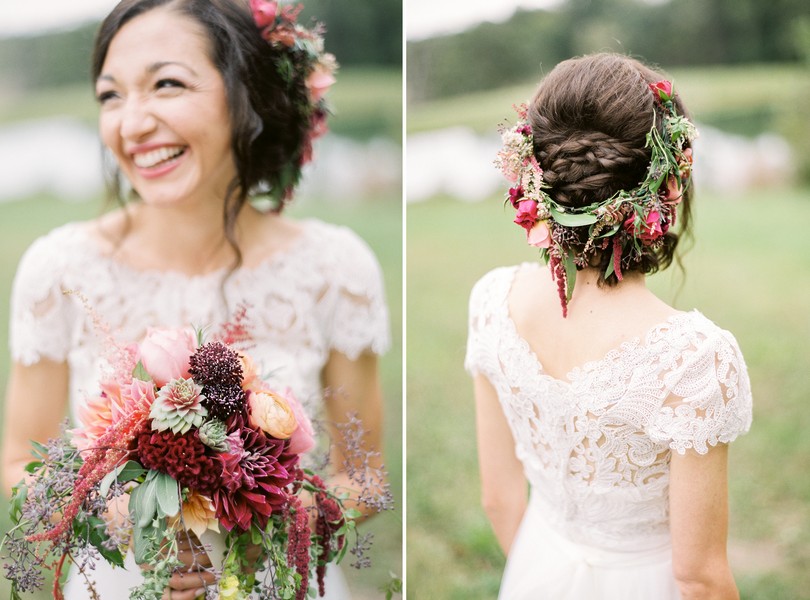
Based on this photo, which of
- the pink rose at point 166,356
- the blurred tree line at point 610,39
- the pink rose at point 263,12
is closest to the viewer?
the pink rose at point 166,356

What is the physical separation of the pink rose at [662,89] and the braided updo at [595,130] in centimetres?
2

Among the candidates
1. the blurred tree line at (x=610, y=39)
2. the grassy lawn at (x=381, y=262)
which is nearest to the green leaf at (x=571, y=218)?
the grassy lawn at (x=381, y=262)

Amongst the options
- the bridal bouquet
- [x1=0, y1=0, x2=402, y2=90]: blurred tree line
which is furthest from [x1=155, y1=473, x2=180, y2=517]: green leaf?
[x1=0, y1=0, x2=402, y2=90]: blurred tree line

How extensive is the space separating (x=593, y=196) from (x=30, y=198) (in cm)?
619

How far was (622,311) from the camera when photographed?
1.82 metres

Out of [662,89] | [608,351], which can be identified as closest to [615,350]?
[608,351]

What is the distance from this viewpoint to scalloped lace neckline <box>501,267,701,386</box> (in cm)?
175

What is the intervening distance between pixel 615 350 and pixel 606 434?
21 centimetres

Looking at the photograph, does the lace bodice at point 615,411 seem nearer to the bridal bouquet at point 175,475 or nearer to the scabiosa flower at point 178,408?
the bridal bouquet at point 175,475

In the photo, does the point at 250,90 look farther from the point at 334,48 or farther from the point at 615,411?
the point at 334,48

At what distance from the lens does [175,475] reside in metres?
1.58

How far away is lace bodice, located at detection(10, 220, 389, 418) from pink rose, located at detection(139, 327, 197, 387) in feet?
2.20

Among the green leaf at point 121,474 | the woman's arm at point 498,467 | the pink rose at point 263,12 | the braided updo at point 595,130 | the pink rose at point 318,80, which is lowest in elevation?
the woman's arm at point 498,467

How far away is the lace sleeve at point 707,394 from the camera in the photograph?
67.4 inches
